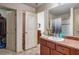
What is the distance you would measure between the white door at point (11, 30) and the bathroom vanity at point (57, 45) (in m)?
0.48

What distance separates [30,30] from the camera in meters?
1.81

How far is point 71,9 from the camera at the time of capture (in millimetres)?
1690

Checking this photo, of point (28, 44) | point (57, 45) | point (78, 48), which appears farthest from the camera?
point (28, 44)

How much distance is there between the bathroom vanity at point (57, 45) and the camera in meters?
1.58

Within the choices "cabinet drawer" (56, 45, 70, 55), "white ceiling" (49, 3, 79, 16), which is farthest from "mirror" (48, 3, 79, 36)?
"cabinet drawer" (56, 45, 70, 55)

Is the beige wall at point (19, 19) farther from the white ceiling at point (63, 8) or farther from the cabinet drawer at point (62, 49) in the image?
the cabinet drawer at point (62, 49)

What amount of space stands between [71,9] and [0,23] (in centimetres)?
116

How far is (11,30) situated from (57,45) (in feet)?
2.61

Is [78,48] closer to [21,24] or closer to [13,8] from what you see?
[21,24]

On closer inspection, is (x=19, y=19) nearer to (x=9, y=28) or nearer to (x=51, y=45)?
(x=9, y=28)

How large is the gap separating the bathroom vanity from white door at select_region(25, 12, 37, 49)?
0.47 feet

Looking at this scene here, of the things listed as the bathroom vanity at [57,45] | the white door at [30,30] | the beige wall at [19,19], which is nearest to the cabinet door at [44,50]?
the bathroom vanity at [57,45]

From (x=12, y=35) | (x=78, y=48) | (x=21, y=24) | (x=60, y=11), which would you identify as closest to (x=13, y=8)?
(x=21, y=24)
